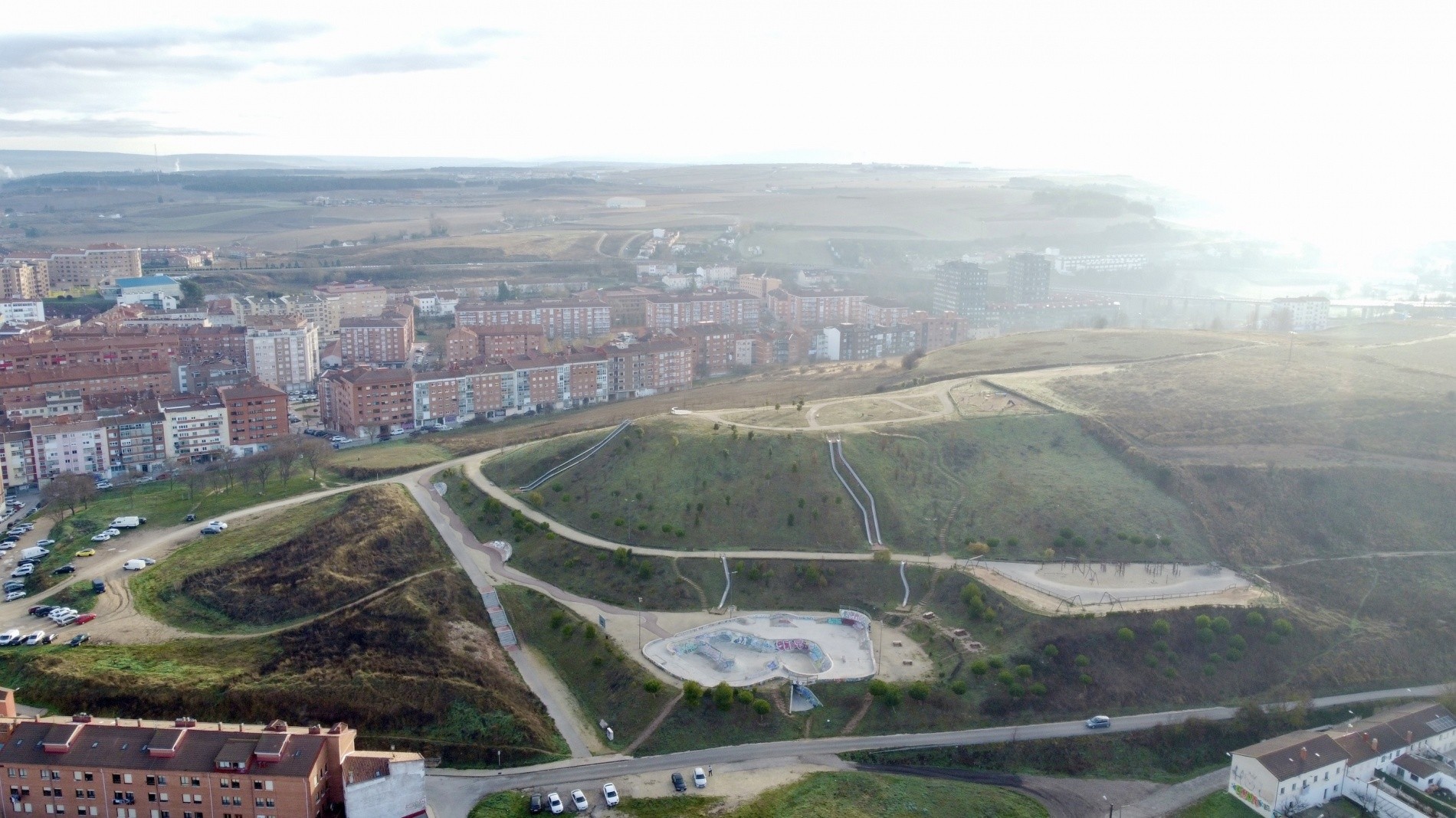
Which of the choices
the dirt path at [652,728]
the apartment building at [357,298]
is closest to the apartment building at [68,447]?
the dirt path at [652,728]

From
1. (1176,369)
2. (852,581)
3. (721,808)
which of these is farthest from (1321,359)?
(721,808)

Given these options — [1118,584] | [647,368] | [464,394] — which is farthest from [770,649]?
[647,368]

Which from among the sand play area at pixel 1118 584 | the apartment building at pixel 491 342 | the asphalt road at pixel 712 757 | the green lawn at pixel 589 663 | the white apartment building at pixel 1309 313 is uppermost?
the white apartment building at pixel 1309 313

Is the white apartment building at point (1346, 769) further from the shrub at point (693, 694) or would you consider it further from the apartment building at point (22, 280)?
the apartment building at point (22, 280)

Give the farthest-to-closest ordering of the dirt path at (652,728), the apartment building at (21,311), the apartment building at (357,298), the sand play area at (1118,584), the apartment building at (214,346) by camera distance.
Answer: the apartment building at (357,298)
the apartment building at (21,311)
the apartment building at (214,346)
the sand play area at (1118,584)
the dirt path at (652,728)

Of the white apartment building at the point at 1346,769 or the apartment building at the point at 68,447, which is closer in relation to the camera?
the white apartment building at the point at 1346,769

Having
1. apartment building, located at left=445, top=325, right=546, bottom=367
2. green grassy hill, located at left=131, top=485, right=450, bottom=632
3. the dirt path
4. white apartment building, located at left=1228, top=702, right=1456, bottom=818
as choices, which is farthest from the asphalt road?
apartment building, located at left=445, top=325, right=546, bottom=367

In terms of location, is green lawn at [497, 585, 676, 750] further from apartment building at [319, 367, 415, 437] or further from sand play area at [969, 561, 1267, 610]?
apartment building at [319, 367, 415, 437]
